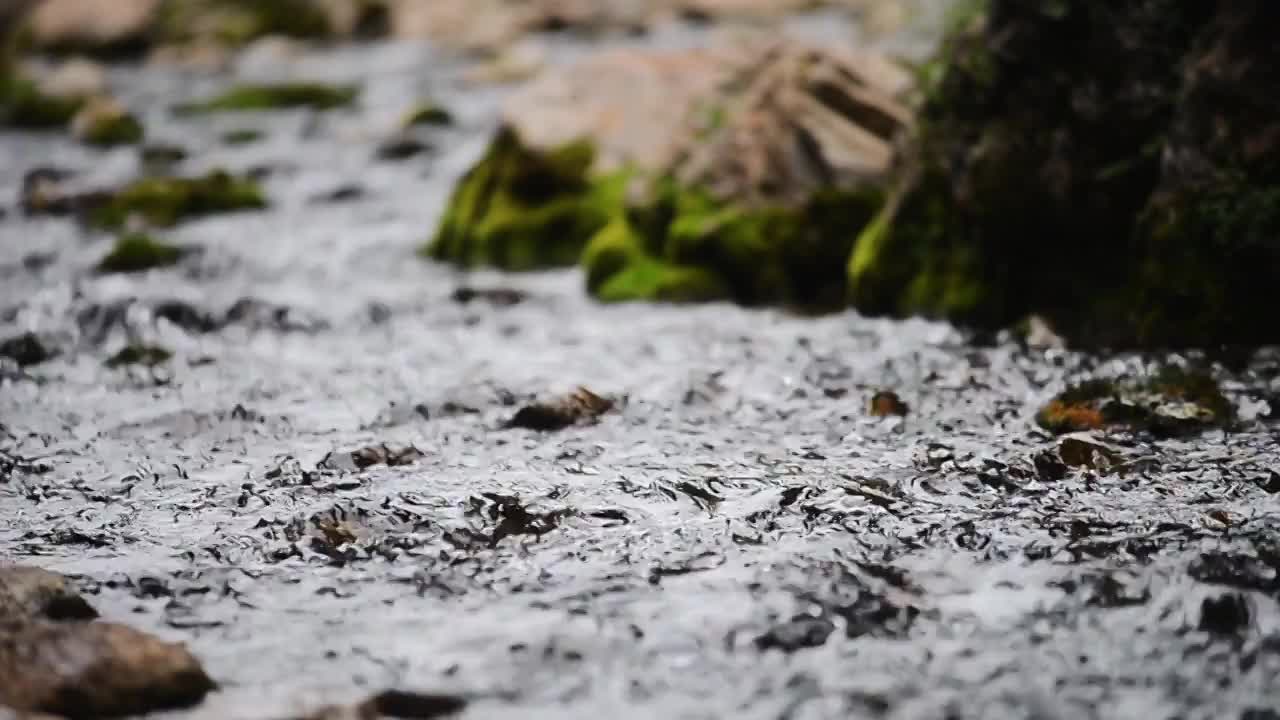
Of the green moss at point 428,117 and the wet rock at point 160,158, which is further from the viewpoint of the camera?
the green moss at point 428,117

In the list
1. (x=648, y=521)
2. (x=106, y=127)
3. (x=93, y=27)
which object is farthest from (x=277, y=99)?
(x=648, y=521)

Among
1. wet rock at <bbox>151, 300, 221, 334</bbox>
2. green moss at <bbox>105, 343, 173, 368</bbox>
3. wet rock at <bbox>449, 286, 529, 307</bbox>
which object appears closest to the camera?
green moss at <bbox>105, 343, 173, 368</bbox>

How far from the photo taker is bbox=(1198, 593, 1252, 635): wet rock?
502 centimetres

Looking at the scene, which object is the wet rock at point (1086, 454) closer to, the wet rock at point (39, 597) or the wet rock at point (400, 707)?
the wet rock at point (400, 707)

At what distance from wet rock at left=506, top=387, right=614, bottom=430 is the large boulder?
330 cm

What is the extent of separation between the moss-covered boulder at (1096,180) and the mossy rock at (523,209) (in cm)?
365

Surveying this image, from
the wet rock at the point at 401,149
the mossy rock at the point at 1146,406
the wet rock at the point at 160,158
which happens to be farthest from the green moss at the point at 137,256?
the mossy rock at the point at 1146,406

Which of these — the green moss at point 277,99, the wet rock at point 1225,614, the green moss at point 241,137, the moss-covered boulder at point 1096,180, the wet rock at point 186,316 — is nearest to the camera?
the wet rock at point 1225,614

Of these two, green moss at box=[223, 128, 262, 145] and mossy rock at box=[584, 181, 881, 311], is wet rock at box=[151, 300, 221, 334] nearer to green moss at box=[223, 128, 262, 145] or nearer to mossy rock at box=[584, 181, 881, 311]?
mossy rock at box=[584, 181, 881, 311]

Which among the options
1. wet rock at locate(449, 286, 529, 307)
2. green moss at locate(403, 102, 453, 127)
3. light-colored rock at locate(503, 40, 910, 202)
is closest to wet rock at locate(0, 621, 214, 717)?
wet rock at locate(449, 286, 529, 307)

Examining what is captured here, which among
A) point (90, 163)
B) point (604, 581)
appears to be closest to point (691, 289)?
point (604, 581)

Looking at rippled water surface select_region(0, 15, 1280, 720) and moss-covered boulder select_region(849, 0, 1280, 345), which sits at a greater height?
moss-covered boulder select_region(849, 0, 1280, 345)

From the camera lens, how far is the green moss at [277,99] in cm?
2477

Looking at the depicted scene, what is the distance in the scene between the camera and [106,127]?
22141mm
